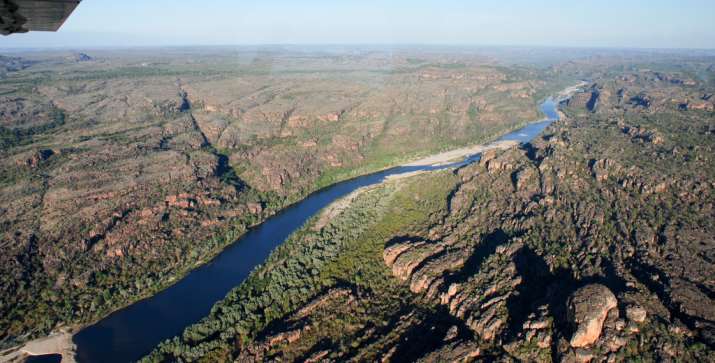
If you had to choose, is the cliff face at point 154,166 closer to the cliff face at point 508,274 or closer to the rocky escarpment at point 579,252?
the cliff face at point 508,274

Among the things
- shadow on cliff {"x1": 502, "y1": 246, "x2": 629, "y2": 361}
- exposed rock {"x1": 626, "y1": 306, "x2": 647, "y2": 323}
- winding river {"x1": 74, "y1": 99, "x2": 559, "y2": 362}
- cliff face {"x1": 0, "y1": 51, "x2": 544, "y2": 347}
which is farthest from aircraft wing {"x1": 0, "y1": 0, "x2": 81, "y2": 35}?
cliff face {"x1": 0, "y1": 51, "x2": 544, "y2": 347}

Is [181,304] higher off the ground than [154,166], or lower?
lower

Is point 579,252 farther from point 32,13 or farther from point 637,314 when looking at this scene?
point 32,13

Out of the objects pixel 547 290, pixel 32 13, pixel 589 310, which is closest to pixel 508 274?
pixel 547 290

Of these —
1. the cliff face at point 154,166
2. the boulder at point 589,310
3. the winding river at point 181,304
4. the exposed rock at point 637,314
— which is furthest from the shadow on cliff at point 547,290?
the cliff face at point 154,166

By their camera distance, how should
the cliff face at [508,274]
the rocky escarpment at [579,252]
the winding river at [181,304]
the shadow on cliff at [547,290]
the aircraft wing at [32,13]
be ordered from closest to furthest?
the aircraft wing at [32,13] < the rocky escarpment at [579,252] < the cliff face at [508,274] < the shadow on cliff at [547,290] < the winding river at [181,304]

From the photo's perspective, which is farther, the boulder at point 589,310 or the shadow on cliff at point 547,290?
the shadow on cliff at point 547,290
